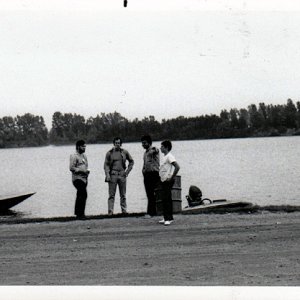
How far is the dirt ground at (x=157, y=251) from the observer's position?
7516mm

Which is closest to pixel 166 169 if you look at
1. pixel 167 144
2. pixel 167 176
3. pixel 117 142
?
pixel 167 176

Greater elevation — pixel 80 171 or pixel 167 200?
pixel 80 171

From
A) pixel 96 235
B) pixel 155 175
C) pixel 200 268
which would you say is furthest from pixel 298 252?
pixel 155 175

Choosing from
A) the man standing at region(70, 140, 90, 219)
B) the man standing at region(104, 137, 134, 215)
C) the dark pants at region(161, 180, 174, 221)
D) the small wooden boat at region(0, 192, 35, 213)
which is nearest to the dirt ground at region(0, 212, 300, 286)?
the dark pants at region(161, 180, 174, 221)

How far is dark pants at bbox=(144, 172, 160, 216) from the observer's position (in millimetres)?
12352

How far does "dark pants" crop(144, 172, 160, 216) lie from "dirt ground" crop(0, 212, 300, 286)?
0.39m

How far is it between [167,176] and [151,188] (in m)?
1.25

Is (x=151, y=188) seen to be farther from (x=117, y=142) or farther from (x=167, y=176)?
(x=167, y=176)

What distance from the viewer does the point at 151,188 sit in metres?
12.4

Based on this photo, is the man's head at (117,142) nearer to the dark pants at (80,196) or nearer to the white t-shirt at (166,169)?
the dark pants at (80,196)

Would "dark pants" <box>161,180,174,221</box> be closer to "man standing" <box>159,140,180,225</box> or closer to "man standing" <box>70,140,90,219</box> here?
"man standing" <box>159,140,180,225</box>

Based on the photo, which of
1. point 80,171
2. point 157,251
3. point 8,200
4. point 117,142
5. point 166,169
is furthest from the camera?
point 8,200

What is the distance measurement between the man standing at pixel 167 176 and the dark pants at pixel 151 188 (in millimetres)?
1147
